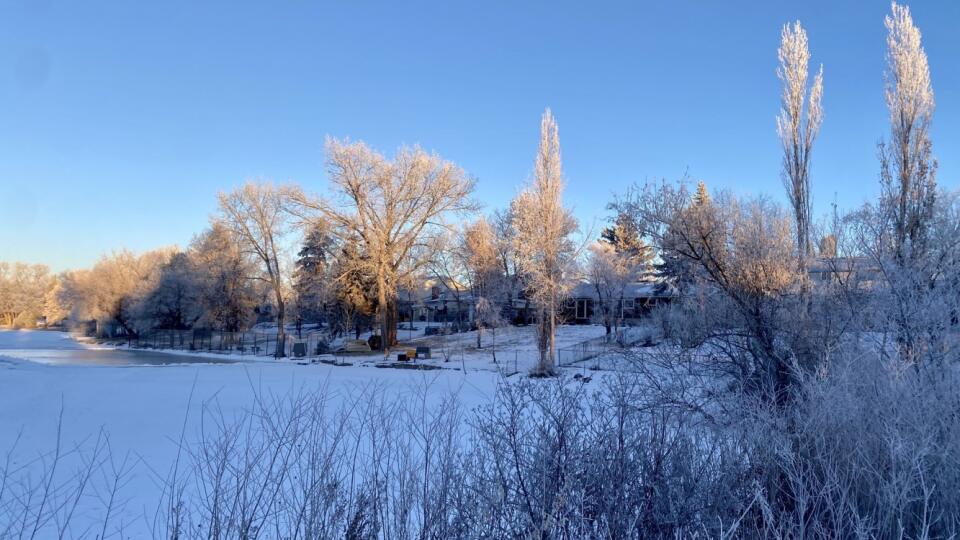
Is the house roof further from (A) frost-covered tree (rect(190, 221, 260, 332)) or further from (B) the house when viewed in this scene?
(A) frost-covered tree (rect(190, 221, 260, 332))

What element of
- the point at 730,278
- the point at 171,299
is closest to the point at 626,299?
the point at 730,278

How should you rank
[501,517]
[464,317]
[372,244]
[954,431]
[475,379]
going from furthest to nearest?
[464,317], [372,244], [475,379], [954,431], [501,517]

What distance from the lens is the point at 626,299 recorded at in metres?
45.1

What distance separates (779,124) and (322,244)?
32734 millimetres

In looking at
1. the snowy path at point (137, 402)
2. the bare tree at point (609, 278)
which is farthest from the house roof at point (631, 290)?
the snowy path at point (137, 402)

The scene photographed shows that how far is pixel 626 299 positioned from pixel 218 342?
31401 millimetres

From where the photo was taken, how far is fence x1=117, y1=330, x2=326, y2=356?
131ft

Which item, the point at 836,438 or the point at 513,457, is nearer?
the point at 513,457

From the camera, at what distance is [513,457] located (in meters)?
4.08

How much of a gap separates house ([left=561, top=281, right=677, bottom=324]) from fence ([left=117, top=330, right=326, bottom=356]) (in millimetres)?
18290

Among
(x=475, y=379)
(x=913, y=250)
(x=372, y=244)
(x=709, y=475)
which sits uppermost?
(x=372, y=244)

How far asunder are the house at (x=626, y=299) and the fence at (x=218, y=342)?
1829 cm

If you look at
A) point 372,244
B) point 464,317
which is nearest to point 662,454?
point 372,244

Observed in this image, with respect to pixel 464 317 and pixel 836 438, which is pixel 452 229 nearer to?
pixel 464 317
